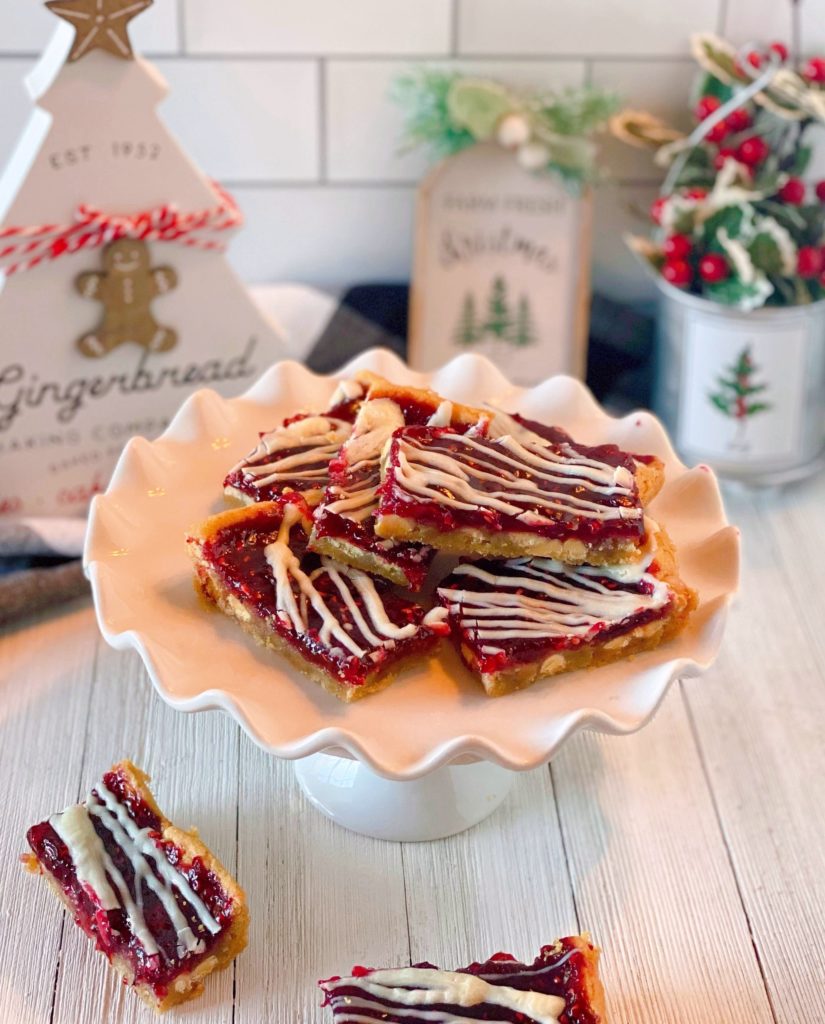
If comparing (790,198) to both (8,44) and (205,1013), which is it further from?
(205,1013)

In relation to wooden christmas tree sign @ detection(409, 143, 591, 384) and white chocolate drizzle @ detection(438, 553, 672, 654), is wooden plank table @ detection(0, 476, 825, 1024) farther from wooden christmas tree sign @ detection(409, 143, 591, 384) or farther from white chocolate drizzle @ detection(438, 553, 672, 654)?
wooden christmas tree sign @ detection(409, 143, 591, 384)

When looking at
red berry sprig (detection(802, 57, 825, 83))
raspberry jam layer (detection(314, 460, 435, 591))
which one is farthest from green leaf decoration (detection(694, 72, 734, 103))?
raspberry jam layer (detection(314, 460, 435, 591))

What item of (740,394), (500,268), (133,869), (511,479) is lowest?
(133,869)

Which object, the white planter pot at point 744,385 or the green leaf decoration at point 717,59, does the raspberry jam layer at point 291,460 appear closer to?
the white planter pot at point 744,385

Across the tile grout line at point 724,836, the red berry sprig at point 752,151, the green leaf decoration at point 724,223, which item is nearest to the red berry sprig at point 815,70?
the red berry sprig at point 752,151

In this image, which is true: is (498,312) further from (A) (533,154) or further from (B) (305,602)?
(B) (305,602)

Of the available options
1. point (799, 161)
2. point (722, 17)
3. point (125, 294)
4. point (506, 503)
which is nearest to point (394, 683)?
point (506, 503)
